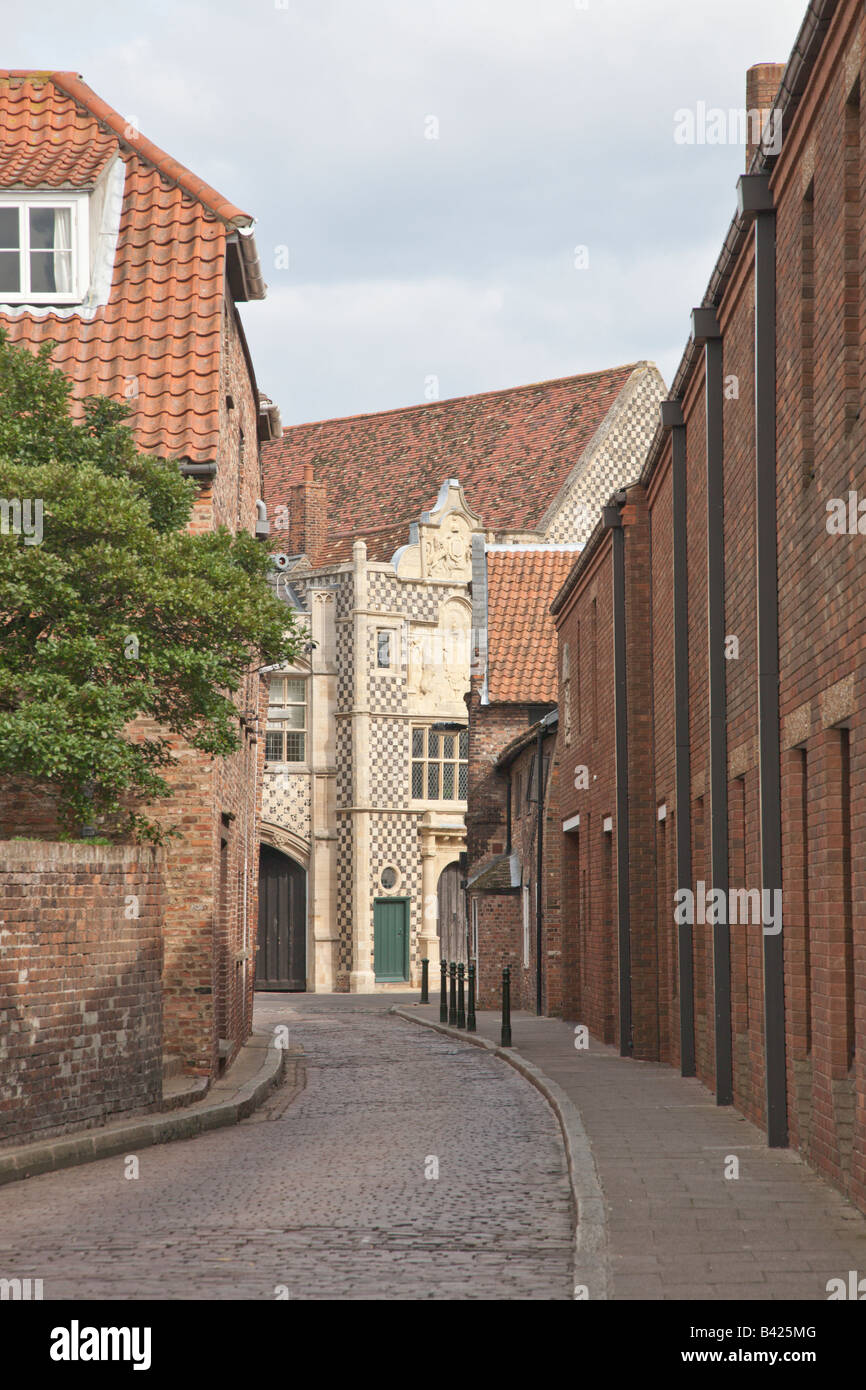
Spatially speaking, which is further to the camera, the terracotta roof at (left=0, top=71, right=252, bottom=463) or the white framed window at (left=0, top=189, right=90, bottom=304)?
the white framed window at (left=0, top=189, right=90, bottom=304)

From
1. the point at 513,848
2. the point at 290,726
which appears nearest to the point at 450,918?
the point at 290,726

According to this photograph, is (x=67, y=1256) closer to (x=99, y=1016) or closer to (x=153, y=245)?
(x=99, y=1016)

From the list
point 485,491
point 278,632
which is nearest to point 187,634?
point 278,632

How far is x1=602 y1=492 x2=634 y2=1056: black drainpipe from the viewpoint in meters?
20.1

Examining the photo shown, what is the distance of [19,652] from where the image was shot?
43.1 feet

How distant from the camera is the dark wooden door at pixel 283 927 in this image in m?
44.3

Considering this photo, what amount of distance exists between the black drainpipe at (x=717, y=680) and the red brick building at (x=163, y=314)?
4837 mm

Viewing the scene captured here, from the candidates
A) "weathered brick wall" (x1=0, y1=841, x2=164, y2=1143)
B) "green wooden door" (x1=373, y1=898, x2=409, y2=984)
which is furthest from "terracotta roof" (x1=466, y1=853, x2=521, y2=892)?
"weathered brick wall" (x1=0, y1=841, x2=164, y2=1143)

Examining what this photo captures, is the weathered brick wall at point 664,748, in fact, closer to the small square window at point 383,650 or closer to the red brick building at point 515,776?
the red brick building at point 515,776

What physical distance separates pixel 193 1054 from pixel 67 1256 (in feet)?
25.9

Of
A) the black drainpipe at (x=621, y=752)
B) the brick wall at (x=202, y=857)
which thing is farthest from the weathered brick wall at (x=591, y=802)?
the brick wall at (x=202, y=857)

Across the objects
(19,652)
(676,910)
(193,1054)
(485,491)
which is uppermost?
(485,491)

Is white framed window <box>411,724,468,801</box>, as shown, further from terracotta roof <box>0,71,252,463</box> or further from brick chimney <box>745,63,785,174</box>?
brick chimney <box>745,63,785,174</box>

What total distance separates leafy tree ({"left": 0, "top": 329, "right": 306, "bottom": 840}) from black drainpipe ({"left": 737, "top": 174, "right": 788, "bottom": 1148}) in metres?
4.06
